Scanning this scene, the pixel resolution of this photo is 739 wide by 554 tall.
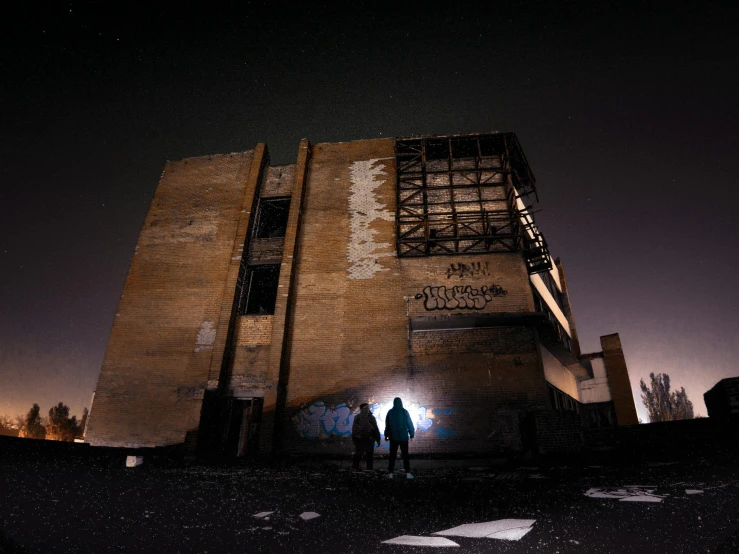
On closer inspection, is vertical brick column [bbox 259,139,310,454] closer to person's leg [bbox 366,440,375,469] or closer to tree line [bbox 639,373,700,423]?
person's leg [bbox 366,440,375,469]

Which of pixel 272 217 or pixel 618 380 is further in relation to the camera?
pixel 618 380

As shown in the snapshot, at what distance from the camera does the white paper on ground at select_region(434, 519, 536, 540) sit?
2.78 meters

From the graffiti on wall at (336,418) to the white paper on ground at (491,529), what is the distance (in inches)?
306

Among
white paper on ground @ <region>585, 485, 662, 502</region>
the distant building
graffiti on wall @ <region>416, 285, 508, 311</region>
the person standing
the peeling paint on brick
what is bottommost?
white paper on ground @ <region>585, 485, 662, 502</region>

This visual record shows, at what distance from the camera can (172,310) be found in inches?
512

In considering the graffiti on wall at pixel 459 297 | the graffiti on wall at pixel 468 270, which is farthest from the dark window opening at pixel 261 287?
the graffiti on wall at pixel 468 270

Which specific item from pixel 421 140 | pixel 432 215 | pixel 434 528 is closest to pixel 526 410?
pixel 432 215

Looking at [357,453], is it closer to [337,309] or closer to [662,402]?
[337,309]

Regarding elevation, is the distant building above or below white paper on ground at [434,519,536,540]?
above

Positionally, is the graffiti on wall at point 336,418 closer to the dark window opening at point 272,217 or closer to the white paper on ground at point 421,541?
the dark window opening at point 272,217

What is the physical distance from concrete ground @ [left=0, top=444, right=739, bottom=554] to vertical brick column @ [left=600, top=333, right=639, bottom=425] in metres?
14.6

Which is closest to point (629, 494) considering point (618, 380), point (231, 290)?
point (231, 290)

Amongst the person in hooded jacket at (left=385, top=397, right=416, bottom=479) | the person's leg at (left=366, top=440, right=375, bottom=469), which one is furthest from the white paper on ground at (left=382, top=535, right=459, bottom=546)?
the person's leg at (left=366, top=440, right=375, bottom=469)

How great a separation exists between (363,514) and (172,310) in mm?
11639
